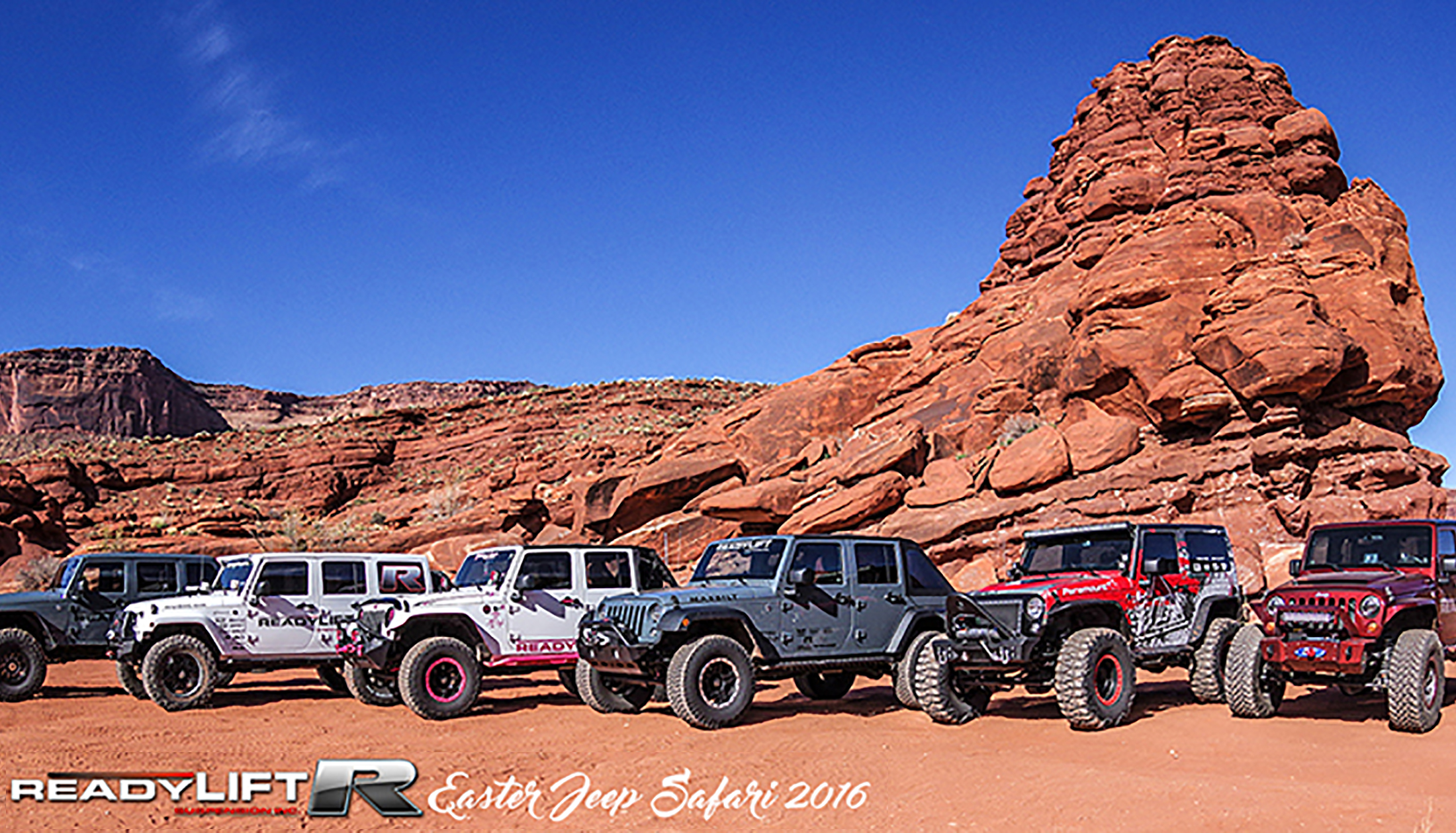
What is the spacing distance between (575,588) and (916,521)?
41.0 ft

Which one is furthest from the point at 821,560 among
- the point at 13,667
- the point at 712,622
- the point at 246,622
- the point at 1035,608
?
the point at 13,667

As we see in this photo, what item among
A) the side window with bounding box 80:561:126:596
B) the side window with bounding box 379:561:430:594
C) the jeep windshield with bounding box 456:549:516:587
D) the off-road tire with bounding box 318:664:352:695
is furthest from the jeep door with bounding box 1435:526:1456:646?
the side window with bounding box 80:561:126:596

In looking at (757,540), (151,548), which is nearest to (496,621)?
(757,540)

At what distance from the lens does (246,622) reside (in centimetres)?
1392

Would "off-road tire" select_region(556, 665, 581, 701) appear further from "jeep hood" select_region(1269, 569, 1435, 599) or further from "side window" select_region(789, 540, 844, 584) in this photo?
"jeep hood" select_region(1269, 569, 1435, 599)

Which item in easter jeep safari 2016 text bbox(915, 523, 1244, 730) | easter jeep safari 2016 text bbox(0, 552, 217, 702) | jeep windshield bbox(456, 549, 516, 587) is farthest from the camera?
easter jeep safari 2016 text bbox(0, 552, 217, 702)

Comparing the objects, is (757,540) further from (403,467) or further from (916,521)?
(403,467)

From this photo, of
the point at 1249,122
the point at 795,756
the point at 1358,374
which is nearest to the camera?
the point at 795,756

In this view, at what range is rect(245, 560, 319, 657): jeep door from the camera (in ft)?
45.9

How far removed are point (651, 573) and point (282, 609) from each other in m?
5.02

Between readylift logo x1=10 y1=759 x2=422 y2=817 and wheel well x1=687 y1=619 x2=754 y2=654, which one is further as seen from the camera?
wheel well x1=687 y1=619 x2=754 y2=654

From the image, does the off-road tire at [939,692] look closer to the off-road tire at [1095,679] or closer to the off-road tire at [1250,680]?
the off-road tire at [1095,679]

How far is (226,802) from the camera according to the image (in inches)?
309

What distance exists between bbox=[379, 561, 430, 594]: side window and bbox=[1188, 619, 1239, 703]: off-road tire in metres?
10.4
